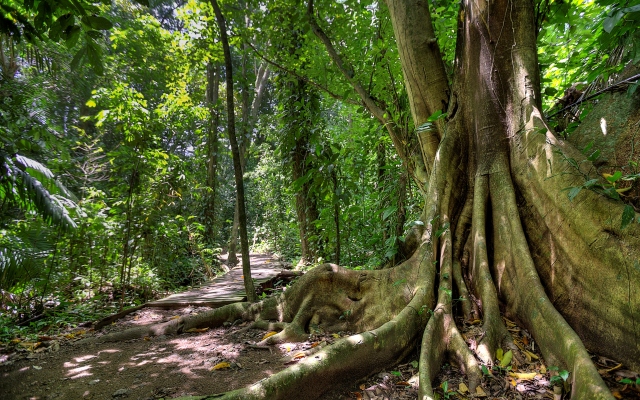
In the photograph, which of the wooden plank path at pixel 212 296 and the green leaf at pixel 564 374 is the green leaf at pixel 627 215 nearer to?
the green leaf at pixel 564 374

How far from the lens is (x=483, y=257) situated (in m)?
2.82

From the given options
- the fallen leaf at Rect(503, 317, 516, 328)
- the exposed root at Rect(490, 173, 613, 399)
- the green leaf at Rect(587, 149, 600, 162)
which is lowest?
the fallen leaf at Rect(503, 317, 516, 328)

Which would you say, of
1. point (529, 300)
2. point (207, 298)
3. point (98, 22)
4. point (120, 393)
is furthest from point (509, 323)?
point (207, 298)

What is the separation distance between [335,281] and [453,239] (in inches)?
50.8

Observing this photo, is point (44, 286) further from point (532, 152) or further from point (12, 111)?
point (532, 152)

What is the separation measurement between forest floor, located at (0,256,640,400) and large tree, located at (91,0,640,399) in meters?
0.10

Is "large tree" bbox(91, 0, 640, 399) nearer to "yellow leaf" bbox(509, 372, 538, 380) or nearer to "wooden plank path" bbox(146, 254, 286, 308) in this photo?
"yellow leaf" bbox(509, 372, 538, 380)

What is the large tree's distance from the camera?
6.77 ft

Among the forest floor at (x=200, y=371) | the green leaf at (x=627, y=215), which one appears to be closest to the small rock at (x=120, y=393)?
the forest floor at (x=200, y=371)

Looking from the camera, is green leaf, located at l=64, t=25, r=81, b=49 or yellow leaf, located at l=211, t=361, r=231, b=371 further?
yellow leaf, located at l=211, t=361, r=231, b=371

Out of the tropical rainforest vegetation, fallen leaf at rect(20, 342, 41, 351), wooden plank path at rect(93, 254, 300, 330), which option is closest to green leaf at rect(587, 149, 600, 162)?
the tropical rainforest vegetation

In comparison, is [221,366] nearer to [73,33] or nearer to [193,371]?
[193,371]

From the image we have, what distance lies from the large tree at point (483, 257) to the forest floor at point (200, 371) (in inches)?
4.0

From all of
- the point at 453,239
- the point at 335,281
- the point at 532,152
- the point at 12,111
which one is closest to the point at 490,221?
Answer: the point at 453,239
